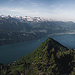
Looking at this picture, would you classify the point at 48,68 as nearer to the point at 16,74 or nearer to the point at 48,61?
the point at 48,61

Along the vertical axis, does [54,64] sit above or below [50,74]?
above

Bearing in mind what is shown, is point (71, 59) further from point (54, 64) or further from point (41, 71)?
point (41, 71)

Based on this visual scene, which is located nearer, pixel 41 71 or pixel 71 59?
pixel 41 71

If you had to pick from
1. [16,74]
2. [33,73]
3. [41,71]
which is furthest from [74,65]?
[16,74]

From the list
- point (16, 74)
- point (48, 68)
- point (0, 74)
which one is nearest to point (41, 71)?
point (48, 68)

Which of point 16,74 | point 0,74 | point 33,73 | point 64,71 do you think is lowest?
point 0,74

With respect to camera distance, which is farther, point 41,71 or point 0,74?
point 0,74

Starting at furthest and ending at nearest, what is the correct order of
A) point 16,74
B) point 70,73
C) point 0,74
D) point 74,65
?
1. point 0,74
2. point 16,74
3. point 74,65
4. point 70,73

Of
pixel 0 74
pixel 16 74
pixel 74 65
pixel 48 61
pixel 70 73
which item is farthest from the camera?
pixel 0 74

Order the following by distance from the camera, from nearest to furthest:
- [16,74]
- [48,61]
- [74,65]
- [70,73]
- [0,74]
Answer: [70,73] → [74,65] → [48,61] → [16,74] → [0,74]
